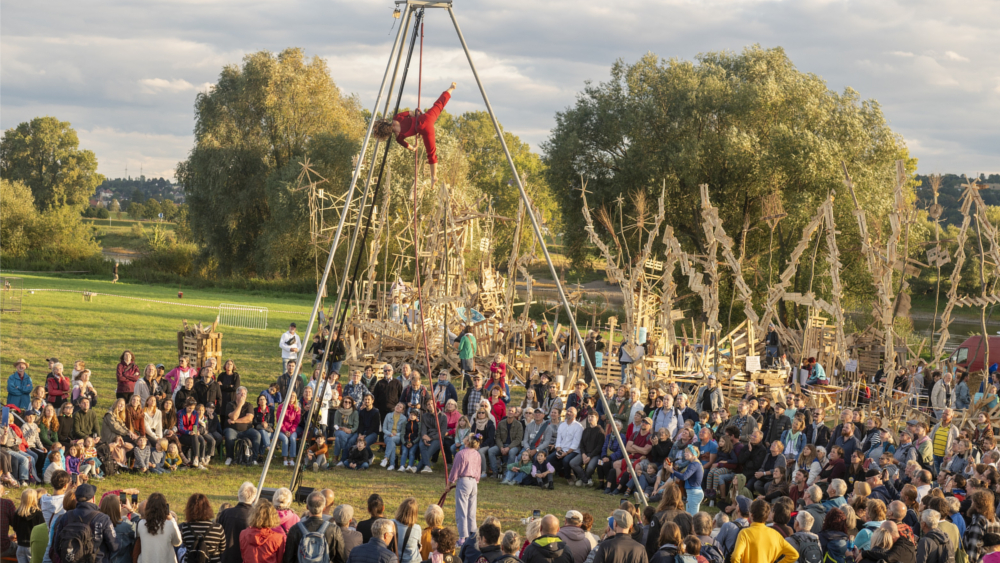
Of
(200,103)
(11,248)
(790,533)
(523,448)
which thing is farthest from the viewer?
(11,248)

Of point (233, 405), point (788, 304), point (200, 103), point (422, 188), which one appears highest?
point (200, 103)

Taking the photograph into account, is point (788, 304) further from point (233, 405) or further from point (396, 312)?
point (233, 405)

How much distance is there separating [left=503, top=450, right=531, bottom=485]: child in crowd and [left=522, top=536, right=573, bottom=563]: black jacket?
5.12 meters

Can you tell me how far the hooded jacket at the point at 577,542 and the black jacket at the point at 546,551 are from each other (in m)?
0.29

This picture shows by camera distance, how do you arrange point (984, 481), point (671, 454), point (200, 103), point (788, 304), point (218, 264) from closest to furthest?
point (984, 481)
point (671, 454)
point (788, 304)
point (200, 103)
point (218, 264)

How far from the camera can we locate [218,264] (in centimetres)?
3866

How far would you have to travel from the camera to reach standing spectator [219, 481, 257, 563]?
17.4 ft

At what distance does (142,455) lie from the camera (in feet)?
32.5

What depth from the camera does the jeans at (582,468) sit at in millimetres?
10312

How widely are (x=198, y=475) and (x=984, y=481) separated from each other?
27.7 feet

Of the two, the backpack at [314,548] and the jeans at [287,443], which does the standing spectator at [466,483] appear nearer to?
the backpack at [314,548]

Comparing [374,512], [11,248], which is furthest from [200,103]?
[374,512]

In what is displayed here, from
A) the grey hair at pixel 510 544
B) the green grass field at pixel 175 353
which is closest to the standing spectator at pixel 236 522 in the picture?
the grey hair at pixel 510 544

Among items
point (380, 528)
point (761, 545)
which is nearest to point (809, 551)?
point (761, 545)
